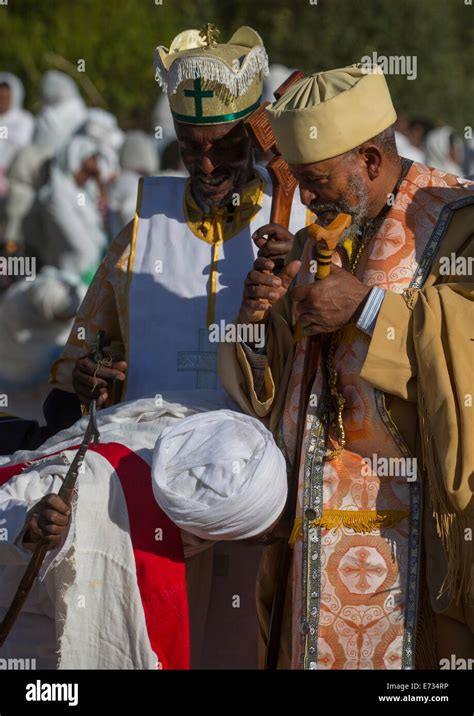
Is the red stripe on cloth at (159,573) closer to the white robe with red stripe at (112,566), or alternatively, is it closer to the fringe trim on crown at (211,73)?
the white robe with red stripe at (112,566)

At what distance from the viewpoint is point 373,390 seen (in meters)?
4.88

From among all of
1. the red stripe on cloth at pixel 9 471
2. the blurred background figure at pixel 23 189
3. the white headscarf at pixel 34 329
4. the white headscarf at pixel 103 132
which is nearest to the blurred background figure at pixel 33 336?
the white headscarf at pixel 34 329

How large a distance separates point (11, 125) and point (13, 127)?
33 millimetres

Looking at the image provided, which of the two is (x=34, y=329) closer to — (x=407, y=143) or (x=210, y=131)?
(x=210, y=131)

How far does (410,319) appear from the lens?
15.5 feet

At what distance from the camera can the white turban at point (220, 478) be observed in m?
4.76

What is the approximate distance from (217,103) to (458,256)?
4.37 ft

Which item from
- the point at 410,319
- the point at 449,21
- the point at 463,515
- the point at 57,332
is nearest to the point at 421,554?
the point at 463,515

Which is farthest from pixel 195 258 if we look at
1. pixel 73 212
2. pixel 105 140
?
pixel 105 140

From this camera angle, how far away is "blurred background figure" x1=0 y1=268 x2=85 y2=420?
27.5 ft

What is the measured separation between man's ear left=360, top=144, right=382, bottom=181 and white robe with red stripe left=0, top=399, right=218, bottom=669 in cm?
124

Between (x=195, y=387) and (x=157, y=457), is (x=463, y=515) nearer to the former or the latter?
(x=157, y=457)

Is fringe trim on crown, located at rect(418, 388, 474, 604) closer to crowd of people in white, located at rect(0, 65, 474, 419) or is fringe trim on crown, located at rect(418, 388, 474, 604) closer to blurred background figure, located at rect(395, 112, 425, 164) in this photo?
crowd of people in white, located at rect(0, 65, 474, 419)

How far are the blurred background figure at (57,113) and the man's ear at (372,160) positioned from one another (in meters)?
10.4
